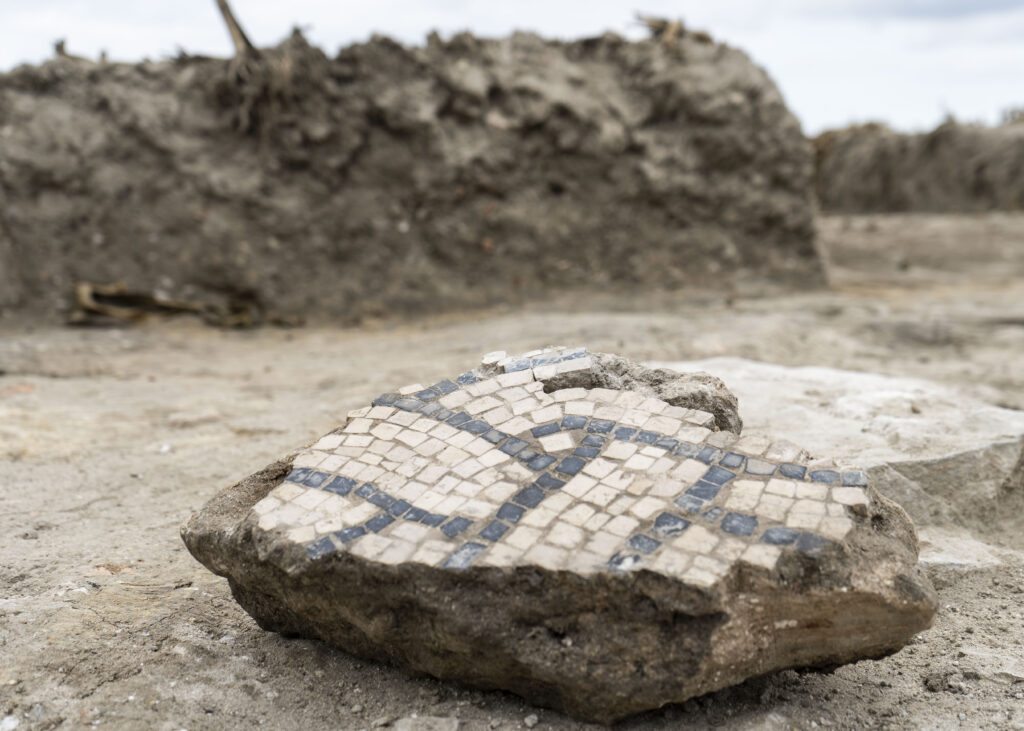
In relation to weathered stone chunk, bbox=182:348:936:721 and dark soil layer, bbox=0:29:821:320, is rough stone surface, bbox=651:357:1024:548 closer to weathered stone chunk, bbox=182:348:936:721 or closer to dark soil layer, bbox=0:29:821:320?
weathered stone chunk, bbox=182:348:936:721

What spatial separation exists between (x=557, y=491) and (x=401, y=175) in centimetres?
593

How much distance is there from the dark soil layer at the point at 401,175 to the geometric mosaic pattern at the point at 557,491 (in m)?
5.00

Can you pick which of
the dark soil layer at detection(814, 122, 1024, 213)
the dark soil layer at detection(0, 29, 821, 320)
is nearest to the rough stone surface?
the dark soil layer at detection(0, 29, 821, 320)

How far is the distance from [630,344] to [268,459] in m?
2.66

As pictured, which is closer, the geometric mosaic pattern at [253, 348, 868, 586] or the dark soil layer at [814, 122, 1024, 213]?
the geometric mosaic pattern at [253, 348, 868, 586]

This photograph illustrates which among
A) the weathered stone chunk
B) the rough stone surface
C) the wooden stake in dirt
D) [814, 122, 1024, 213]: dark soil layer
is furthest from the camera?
[814, 122, 1024, 213]: dark soil layer

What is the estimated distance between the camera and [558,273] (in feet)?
26.6

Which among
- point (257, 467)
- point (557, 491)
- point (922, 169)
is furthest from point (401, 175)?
point (922, 169)

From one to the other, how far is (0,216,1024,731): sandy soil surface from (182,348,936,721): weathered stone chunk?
20 centimetres

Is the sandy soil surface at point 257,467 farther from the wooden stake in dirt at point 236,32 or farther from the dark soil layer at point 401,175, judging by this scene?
the wooden stake in dirt at point 236,32

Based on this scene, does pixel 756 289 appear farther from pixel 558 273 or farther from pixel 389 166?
pixel 389 166

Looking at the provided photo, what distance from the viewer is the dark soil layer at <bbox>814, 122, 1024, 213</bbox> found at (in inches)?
565

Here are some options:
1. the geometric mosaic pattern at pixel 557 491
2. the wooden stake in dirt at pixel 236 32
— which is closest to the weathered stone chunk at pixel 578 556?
the geometric mosaic pattern at pixel 557 491

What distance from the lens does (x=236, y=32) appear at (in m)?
7.51
